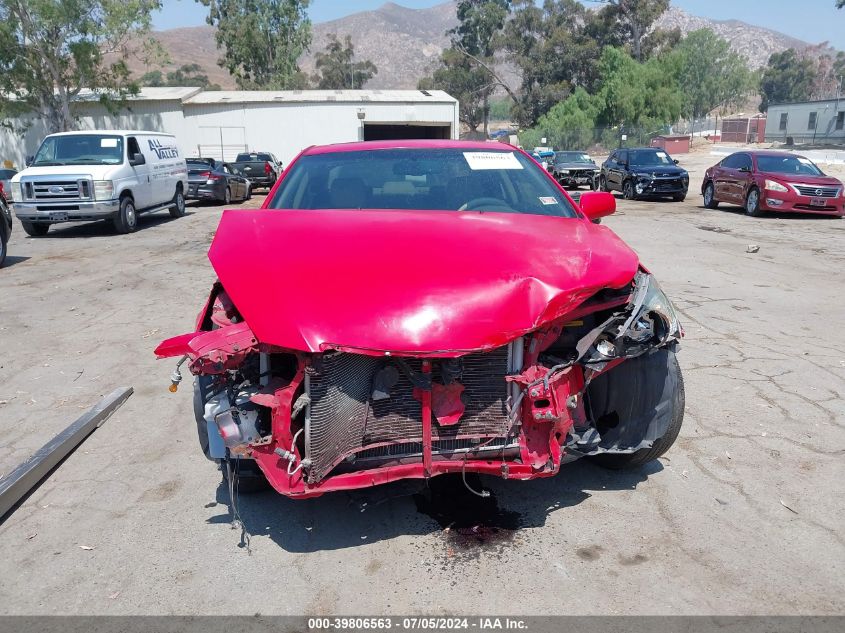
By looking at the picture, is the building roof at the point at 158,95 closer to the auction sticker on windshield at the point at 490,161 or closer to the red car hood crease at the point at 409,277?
the auction sticker on windshield at the point at 490,161

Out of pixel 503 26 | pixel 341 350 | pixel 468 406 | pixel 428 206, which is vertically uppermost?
pixel 503 26

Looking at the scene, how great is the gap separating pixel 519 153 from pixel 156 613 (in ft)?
11.8

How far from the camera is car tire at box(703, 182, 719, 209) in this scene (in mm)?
18594

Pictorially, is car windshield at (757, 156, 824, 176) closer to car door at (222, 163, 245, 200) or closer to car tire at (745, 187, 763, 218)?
car tire at (745, 187, 763, 218)

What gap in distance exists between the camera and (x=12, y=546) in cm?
314

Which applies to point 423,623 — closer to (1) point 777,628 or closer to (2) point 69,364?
(1) point 777,628

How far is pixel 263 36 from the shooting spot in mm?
58781

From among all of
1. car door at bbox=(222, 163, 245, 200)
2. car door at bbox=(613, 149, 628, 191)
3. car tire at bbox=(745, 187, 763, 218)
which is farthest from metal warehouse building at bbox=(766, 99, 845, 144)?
car door at bbox=(222, 163, 245, 200)

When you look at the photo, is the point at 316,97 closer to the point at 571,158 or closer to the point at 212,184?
the point at 571,158

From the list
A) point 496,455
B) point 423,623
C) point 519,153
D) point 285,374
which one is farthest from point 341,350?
point 519,153

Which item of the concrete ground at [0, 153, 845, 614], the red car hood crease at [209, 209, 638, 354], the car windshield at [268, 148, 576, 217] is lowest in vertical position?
the concrete ground at [0, 153, 845, 614]

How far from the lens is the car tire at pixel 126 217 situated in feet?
46.8

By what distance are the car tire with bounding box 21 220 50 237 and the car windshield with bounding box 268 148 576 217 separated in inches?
479

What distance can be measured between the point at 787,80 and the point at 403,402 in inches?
4492
